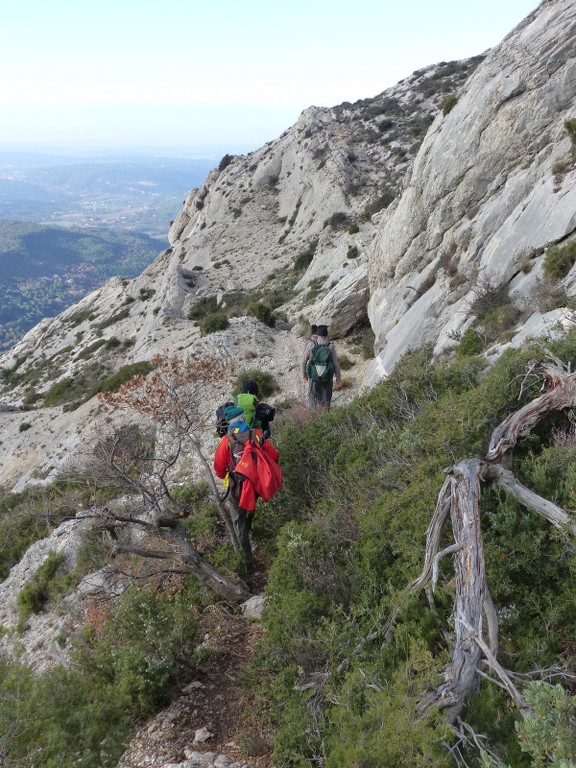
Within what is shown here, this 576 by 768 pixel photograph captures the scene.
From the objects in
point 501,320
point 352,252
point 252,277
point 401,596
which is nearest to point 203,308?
point 252,277

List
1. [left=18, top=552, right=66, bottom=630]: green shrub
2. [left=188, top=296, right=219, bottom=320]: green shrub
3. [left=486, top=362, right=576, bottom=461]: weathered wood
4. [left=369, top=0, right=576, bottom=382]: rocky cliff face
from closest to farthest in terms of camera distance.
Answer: [left=486, top=362, right=576, bottom=461]: weathered wood, [left=18, top=552, right=66, bottom=630]: green shrub, [left=369, top=0, right=576, bottom=382]: rocky cliff face, [left=188, top=296, right=219, bottom=320]: green shrub

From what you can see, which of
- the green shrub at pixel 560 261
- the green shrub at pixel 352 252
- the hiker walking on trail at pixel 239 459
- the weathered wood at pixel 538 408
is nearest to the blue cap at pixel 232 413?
the hiker walking on trail at pixel 239 459

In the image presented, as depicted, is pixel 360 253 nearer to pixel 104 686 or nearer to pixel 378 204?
pixel 378 204

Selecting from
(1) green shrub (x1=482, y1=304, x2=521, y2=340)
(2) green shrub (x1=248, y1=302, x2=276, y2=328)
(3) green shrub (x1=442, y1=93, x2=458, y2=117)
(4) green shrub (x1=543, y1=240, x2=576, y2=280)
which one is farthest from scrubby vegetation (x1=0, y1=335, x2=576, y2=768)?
(2) green shrub (x1=248, y1=302, x2=276, y2=328)

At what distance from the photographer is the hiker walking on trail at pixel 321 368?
8.52m

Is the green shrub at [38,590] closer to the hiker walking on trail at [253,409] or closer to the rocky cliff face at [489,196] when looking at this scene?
the hiker walking on trail at [253,409]

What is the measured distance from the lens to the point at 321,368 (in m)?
8.62

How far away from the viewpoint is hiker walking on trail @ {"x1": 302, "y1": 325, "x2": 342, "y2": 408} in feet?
28.0

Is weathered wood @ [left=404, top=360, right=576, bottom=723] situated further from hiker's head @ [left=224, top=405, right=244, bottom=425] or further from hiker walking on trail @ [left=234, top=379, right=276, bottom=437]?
hiker's head @ [left=224, top=405, right=244, bottom=425]

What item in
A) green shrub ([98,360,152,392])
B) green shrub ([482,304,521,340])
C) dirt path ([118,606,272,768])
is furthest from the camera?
green shrub ([98,360,152,392])

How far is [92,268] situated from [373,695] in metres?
193

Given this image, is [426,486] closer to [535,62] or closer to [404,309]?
[404,309]

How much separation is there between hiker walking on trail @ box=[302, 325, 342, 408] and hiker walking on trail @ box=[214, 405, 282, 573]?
327cm

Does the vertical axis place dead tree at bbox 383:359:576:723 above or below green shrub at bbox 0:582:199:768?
above
